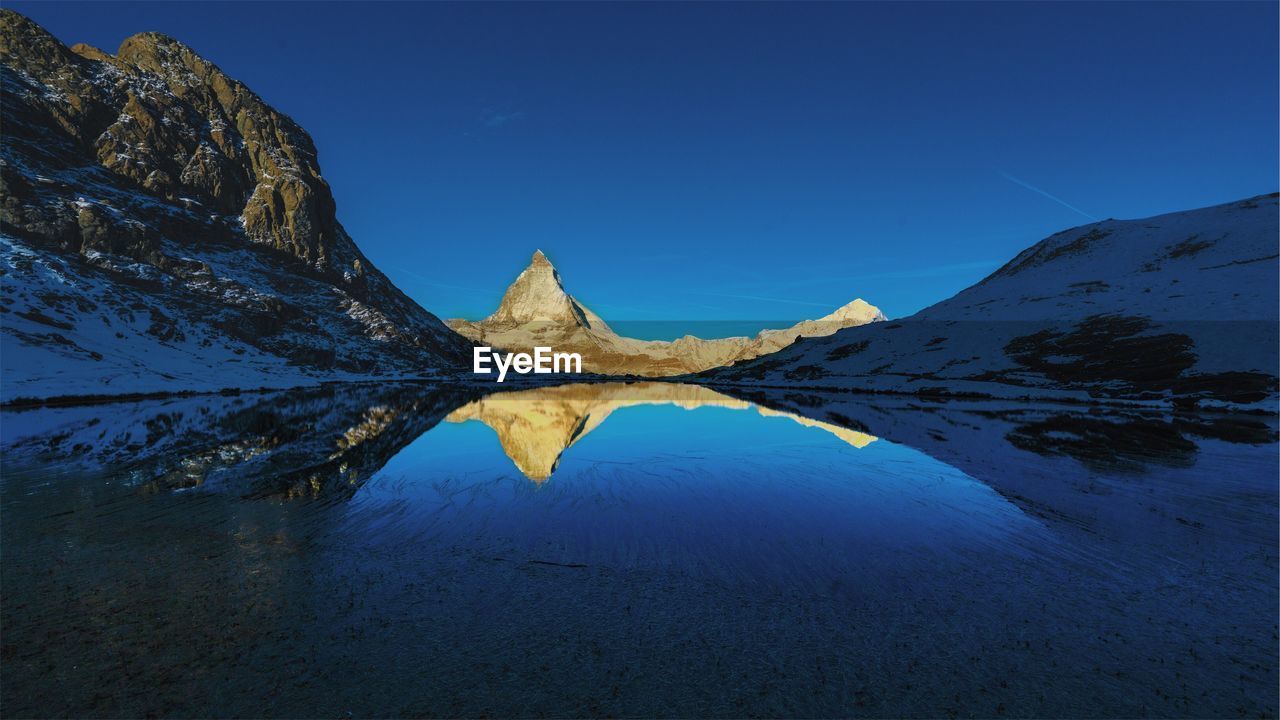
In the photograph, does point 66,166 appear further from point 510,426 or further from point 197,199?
point 510,426

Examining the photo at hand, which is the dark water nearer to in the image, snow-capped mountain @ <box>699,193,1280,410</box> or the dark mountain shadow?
the dark mountain shadow

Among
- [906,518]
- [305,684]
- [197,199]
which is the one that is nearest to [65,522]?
[305,684]

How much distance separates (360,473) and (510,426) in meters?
19.4

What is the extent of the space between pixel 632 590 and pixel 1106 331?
13752 centimetres

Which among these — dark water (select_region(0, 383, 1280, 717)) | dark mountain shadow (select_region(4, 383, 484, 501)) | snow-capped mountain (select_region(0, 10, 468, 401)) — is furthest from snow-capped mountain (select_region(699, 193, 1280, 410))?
snow-capped mountain (select_region(0, 10, 468, 401))

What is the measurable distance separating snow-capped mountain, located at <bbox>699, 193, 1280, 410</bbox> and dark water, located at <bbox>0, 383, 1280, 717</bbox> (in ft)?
252

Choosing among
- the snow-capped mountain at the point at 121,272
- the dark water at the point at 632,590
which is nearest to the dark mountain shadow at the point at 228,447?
the dark water at the point at 632,590

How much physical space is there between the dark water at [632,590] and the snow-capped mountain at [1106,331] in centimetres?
7696

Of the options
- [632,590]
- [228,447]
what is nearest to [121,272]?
[228,447]

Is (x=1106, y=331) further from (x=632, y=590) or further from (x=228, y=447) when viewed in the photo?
(x=228, y=447)

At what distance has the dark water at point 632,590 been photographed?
6.40 m

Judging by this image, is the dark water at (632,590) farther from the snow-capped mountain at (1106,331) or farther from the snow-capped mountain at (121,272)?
the snow-capped mountain at (121,272)

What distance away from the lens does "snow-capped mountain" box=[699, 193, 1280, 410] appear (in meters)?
79.7

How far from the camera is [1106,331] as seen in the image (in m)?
107
